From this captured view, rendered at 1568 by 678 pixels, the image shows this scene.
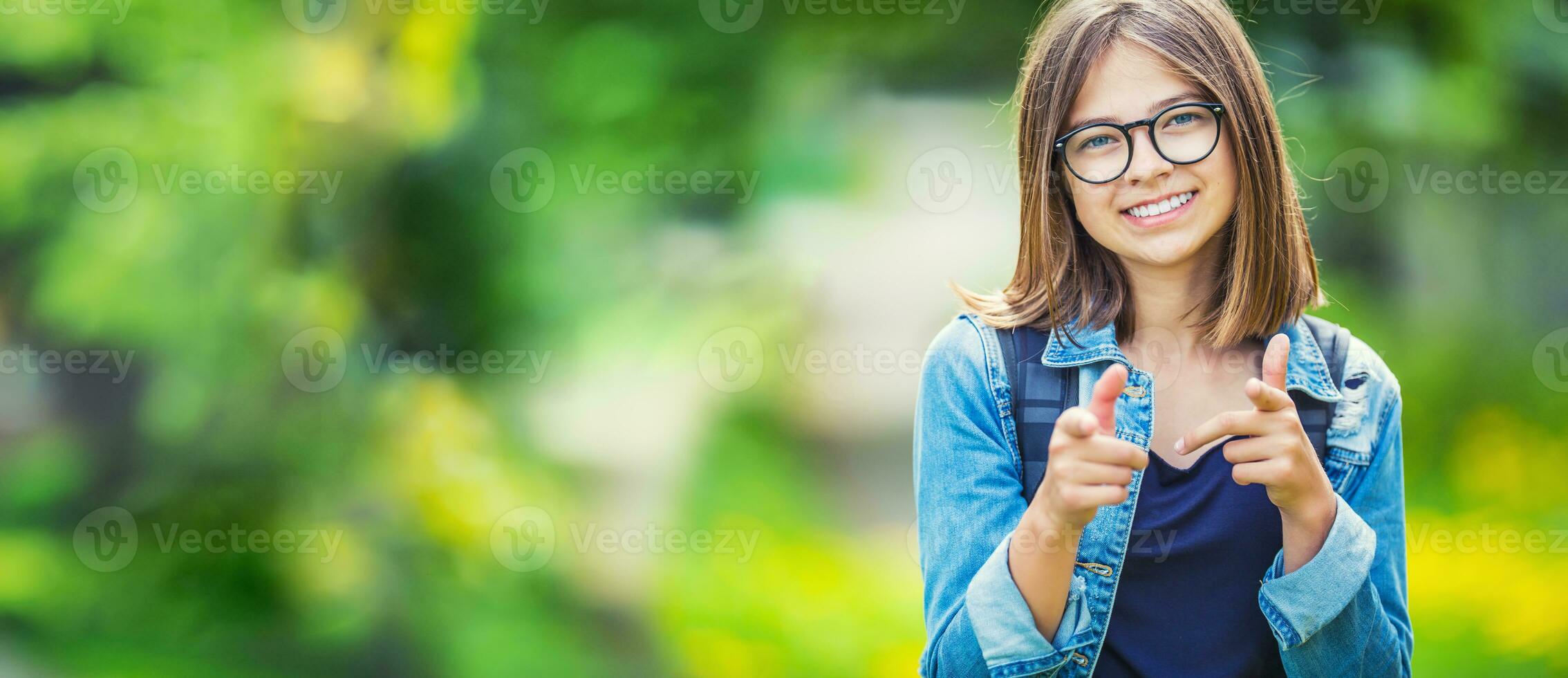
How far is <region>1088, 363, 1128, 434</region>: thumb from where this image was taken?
0.96m

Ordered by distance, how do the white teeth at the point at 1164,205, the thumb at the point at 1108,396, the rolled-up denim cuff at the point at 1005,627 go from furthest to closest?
1. the white teeth at the point at 1164,205
2. the rolled-up denim cuff at the point at 1005,627
3. the thumb at the point at 1108,396

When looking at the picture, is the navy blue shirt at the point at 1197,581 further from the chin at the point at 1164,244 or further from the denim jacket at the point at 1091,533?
the chin at the point at 1164,244

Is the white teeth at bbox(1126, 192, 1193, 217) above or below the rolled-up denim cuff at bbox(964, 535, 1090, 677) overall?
above

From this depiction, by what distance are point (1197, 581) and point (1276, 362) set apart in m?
0.25

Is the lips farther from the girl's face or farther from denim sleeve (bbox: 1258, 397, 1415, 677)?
denim sleeve (bbox: 1258, 397, 1415, 677)

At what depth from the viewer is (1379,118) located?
3.07 metres

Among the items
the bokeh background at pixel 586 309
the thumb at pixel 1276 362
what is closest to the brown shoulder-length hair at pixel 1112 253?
the thumb at pixel 1276 362

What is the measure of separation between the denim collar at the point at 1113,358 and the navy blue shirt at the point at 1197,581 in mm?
132

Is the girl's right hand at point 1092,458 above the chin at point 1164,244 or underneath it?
underneath

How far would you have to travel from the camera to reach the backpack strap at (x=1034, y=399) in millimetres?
1183

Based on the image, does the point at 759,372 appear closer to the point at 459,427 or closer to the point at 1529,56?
the point at 459,427

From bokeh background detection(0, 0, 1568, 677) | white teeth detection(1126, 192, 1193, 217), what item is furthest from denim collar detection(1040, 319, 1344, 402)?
bokeh background detection(0, 0, 1568, 677)

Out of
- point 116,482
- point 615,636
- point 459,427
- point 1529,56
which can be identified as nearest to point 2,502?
point 116,482

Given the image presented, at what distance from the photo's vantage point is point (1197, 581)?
1143 millimetres
